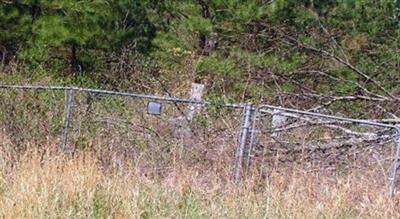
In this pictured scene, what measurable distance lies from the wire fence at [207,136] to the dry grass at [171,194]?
0.91ft

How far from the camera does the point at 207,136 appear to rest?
267 inches

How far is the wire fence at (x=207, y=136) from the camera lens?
630 centimetres

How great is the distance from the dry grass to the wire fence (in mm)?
279

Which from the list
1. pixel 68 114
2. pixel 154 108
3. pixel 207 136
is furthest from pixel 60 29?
pixel 207 136

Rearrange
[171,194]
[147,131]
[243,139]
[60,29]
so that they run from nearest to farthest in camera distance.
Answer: [171,194], [243,139], [147,131], [60,29]

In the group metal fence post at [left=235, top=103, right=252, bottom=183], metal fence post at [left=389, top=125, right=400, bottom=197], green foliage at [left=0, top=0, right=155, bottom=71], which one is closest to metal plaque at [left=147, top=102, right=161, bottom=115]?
metal fence post at [left=235, top=103, right=252, bottom=183]

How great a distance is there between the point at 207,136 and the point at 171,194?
1.33m

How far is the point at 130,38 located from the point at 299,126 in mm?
9804

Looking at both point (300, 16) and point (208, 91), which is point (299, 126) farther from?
point (300, 16)

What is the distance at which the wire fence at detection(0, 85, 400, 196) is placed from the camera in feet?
20.7

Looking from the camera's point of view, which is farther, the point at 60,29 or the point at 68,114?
the point at 60,29

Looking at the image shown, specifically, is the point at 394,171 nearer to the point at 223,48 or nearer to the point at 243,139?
the point at 243,139

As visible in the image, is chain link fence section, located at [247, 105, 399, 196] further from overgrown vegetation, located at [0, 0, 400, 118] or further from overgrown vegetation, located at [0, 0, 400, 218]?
overgrown vegetation, located at [0, 0, 400, 118]

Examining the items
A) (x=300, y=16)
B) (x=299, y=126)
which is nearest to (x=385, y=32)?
(x=300, y=16)
